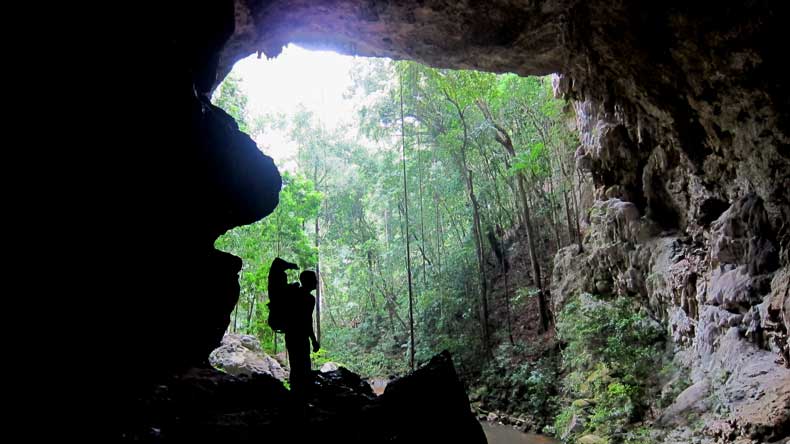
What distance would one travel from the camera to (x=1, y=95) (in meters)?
3.58

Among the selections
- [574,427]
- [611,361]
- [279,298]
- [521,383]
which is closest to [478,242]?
[521,383]

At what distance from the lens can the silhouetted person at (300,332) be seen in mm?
4922

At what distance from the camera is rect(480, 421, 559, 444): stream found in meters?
10.6

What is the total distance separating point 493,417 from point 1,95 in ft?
42.0

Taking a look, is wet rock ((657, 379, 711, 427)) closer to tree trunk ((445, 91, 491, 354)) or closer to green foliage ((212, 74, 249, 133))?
tree trunk ((445, 91, 491, 354))

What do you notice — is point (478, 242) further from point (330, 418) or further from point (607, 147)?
point (330, 418)

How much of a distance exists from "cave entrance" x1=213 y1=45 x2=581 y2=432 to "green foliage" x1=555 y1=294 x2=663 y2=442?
2.14 metres

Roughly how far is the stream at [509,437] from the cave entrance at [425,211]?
3.04 ft

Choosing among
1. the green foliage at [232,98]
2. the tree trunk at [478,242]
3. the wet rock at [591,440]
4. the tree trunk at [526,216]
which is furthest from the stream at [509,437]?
the green foliage at [232,98]

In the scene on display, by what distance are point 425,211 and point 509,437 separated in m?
12.7

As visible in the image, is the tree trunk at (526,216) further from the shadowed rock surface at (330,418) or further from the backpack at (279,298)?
the backpack at (279,298)

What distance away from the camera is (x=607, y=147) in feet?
37.1

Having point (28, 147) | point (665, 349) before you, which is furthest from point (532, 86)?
point (28, 147)

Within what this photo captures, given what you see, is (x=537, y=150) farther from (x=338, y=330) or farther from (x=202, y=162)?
(x=338, y=330)
